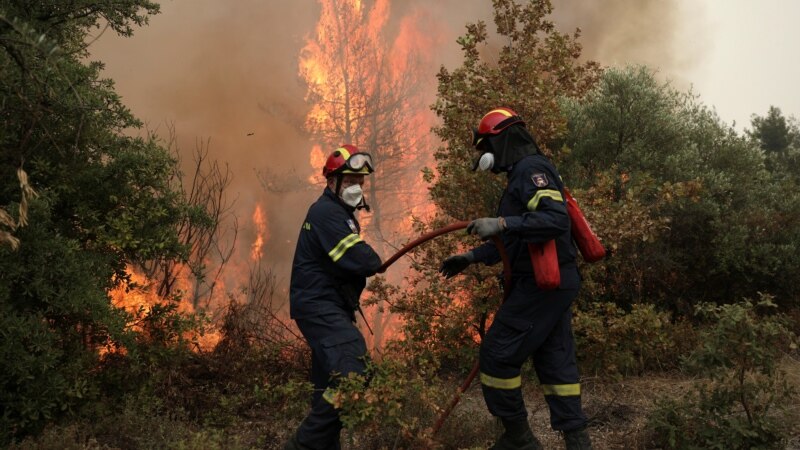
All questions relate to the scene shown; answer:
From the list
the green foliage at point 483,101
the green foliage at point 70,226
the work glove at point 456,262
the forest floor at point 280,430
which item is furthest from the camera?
the green foliage at point 483,101

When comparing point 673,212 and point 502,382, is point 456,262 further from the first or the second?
point 673,212

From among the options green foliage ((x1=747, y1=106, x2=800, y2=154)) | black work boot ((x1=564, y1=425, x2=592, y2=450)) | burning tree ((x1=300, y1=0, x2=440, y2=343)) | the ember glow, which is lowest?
black work boot ((x1=564, y1=425, x2=592, y2=450))

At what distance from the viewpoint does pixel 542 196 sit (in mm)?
3340

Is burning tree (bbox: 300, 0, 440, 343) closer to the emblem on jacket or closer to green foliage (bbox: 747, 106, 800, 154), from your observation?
green foliage (bbox: 747, 106, 800, 154)

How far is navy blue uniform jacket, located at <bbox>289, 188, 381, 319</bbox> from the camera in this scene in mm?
3475

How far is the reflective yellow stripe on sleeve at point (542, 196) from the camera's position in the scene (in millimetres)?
3343

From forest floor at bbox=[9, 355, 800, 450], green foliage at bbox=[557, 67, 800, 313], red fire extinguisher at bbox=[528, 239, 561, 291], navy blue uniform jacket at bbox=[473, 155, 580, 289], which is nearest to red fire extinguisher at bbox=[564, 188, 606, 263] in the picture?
navy blue uniform jacket at bbox=[473, 155, 580, 289]

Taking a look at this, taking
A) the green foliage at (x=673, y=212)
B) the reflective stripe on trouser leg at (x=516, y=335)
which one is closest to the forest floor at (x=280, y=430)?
the reflective stripe on trouser leg at (x=516, y=335)

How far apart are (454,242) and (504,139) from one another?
2.32m

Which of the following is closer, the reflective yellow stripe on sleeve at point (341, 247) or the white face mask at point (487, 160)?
the reflective yellow stripe on sleeve at point (341, 247)

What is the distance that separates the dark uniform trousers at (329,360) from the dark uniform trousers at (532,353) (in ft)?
2.67

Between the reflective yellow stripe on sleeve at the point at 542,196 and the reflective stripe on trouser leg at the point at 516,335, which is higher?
the reflective yellow stripe on sleeve at the point at 542,196

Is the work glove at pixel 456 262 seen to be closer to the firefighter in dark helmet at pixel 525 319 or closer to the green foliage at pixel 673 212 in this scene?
the firefighter in dark helmet at pixel 525 319

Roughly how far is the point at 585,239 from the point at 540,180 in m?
0.55
